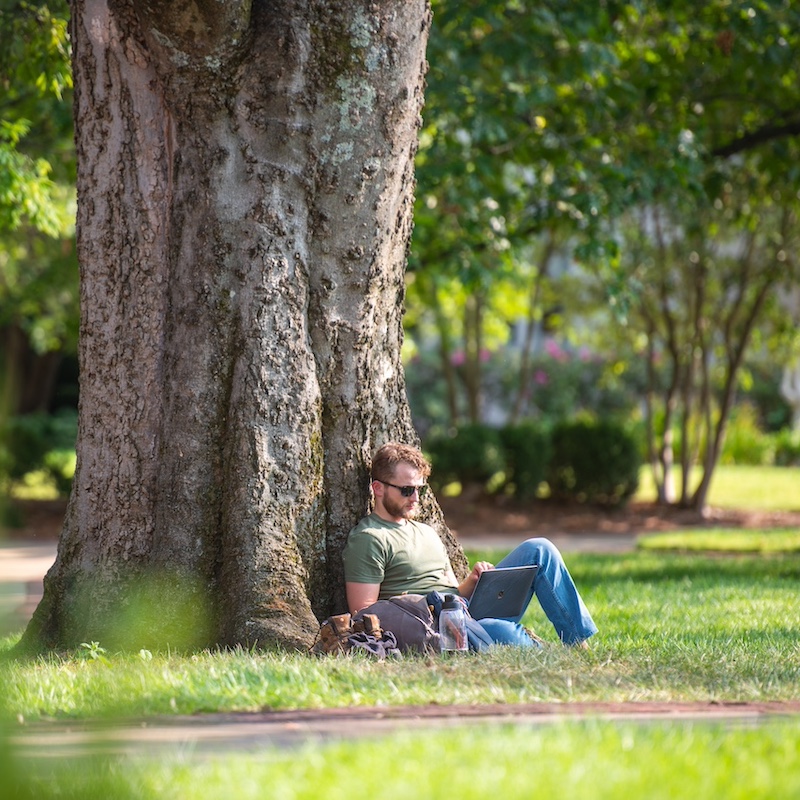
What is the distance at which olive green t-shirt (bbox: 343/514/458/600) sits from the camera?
6.00 m

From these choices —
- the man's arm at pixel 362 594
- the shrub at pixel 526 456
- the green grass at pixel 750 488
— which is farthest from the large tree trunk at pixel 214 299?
the green grass at pixel 750 488

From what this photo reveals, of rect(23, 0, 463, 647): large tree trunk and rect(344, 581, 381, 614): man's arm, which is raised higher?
rect(23, 0, 463, 647): large tree trunk

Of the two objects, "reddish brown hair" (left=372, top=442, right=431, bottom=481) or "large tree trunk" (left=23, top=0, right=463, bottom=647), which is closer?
"large tree trunk" (left=23, top=0, right=463, bottom=647)

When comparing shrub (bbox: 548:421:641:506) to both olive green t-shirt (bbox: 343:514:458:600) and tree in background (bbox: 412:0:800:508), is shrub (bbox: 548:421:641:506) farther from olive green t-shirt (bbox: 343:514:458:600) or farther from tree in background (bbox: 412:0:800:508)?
olive green t-shirt (bbox: 343:514:458:600)

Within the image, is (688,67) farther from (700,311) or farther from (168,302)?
(168,302)

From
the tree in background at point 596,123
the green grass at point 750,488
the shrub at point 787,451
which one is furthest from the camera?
the shrub at point 787,451

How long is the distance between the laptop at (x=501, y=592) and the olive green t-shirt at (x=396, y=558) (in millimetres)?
170

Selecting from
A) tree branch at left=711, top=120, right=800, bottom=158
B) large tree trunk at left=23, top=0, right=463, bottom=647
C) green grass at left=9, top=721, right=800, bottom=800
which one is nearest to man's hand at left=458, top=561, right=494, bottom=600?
large tree trunk at left=23, top=0, right=463, bottom=647

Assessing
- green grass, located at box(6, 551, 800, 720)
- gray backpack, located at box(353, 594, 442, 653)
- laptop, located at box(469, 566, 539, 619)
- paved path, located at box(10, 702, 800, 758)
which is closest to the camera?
paved path, located at box(10, 702, 800, 758)

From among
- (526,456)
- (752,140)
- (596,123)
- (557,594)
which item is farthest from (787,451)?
(557,594)

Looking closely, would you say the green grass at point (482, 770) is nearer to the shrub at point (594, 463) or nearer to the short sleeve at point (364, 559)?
the short sleeve at point (364, 559)

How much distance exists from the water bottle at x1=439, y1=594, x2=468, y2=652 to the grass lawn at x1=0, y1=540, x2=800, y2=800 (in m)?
0.21

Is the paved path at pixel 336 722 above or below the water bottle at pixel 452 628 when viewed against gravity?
below

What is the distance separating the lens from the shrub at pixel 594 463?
672 inches
